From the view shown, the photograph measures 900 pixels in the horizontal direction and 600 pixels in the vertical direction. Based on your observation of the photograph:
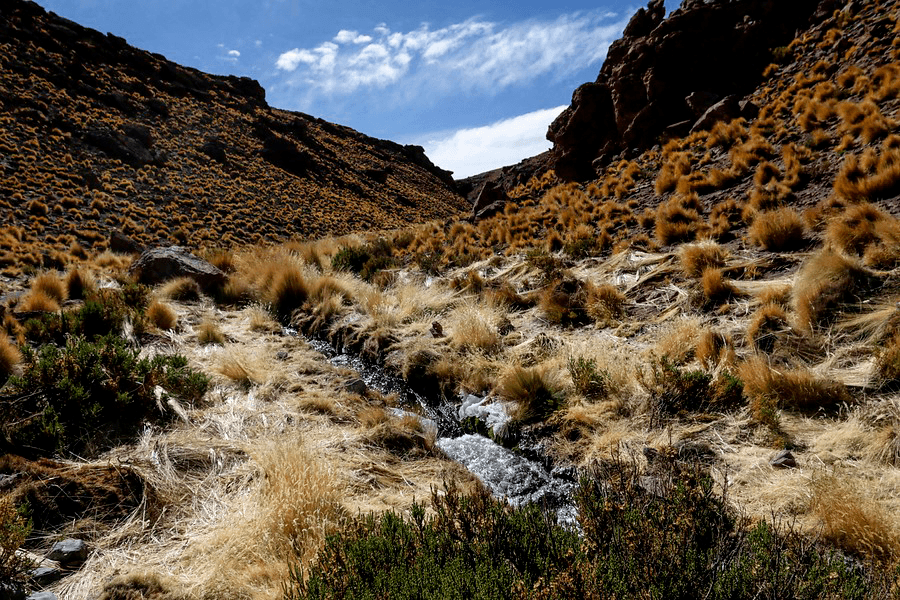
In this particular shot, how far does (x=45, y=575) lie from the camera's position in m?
2.37

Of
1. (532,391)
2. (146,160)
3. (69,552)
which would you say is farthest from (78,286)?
(146,160)

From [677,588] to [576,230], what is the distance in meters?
9.06

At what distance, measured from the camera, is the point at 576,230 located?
10.1 metres

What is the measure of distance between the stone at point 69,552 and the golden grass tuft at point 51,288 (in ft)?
21.3

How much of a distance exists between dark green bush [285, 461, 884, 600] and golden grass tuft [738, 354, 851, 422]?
1388mm

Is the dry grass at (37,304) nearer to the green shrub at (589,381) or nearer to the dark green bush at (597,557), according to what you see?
the dark green bush at (597,557)

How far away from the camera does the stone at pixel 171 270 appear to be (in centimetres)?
945

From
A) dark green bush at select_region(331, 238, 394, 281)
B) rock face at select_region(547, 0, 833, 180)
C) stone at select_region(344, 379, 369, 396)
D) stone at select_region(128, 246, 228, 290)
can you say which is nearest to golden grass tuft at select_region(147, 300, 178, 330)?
stone at select_region(128, 246, 228, 290)

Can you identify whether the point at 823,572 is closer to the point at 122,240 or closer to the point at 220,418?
the point at 220,418

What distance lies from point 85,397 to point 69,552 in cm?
170

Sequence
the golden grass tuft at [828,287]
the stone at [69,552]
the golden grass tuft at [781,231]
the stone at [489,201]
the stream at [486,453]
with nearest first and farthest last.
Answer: the stone at [69,552], the stream at [486,453], the golden grass tuft at [828,287], the golden grass tuft at [781,231], the stone at [489,201]

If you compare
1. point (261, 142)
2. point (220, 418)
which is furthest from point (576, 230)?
point (261, 142)

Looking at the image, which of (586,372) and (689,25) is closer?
(586,372)

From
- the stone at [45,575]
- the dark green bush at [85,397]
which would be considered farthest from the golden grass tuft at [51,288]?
the stone at [45,575]
